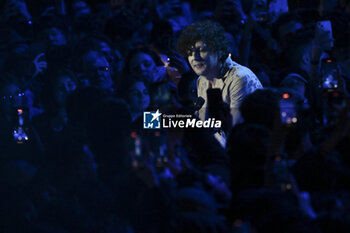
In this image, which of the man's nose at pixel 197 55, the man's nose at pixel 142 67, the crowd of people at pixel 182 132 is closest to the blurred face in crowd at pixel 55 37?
the crowd of people at pixel 182 132

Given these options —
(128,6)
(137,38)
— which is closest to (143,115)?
(137,38)

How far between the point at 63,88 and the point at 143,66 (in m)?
0.58

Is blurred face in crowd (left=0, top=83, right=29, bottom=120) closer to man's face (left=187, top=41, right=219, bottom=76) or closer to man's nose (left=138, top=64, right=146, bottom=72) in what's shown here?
man's nose (left=138, top=64, right=146, bottom=72)

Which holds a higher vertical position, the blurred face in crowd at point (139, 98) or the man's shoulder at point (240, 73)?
the man's shoulder at point (240, 73)

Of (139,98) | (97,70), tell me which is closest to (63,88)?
(97,70)

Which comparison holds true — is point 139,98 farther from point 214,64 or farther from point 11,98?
point 11,98

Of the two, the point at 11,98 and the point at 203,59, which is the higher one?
the point at 203,59

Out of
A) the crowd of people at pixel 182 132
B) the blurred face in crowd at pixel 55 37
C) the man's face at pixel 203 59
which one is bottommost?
the crowd of people at pixel 182 132

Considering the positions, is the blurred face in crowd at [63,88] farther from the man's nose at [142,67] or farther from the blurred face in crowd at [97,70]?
the man's nose at [142,67]

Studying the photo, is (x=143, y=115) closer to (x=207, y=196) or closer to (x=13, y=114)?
(x=207, y=196)

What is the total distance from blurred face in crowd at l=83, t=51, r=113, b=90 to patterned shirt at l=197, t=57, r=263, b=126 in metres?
0.65

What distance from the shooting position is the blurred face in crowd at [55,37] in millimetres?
2920

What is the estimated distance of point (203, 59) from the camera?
2.25m

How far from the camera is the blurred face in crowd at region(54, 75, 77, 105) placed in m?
2.31
